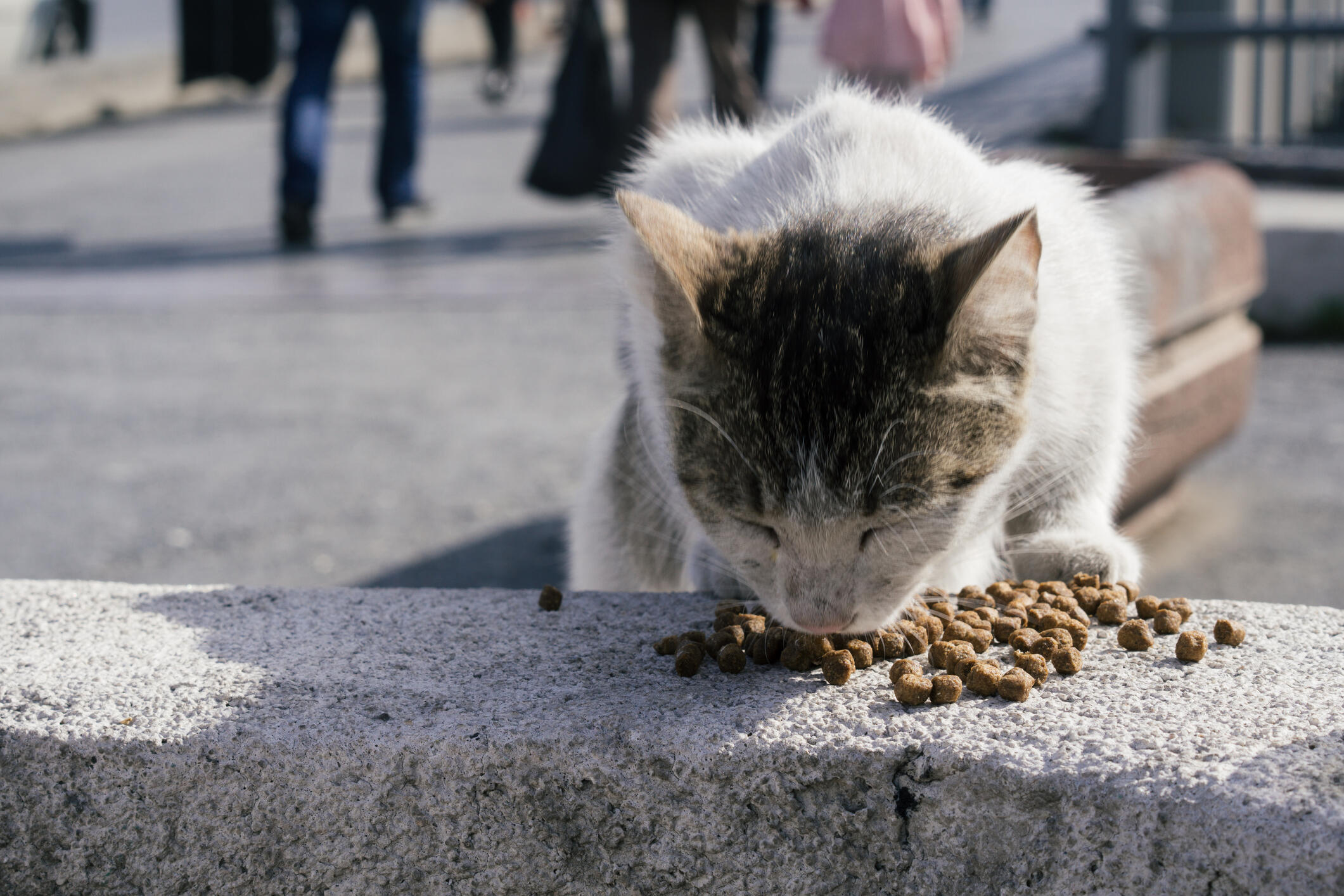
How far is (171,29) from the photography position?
19.3m

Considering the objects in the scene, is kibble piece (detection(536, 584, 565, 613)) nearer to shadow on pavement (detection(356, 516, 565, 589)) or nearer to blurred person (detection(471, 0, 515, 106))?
shadow on pavement (detection(356, 516, 565, 589))

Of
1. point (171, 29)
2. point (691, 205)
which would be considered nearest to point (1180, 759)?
point (691, 205)

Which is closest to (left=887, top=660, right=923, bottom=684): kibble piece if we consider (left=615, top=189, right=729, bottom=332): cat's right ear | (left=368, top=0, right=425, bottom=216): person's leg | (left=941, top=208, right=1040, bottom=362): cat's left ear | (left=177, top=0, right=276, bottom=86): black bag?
(left=941, top=208, right=1040, bottom=362): cat's left ear

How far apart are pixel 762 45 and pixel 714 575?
11.6m

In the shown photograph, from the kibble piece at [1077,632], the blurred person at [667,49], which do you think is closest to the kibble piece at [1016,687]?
the kibble piece at [1077,632]

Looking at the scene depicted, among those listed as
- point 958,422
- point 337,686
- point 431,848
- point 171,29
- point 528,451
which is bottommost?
point 528,451

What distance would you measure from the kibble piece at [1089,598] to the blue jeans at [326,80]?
658cm

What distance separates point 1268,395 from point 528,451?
3.37 meters

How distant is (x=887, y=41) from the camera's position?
6.95 meters

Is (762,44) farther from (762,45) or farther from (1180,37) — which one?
(1180,37)

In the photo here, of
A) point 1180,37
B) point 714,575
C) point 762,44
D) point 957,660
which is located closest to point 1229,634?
point 957,660

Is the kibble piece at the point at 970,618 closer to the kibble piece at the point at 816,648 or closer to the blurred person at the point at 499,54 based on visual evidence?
the kibble piece at the point at 816,648

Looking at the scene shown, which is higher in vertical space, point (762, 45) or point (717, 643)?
point (762, 45)

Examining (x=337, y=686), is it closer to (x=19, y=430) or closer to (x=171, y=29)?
(x=19, y=430)
